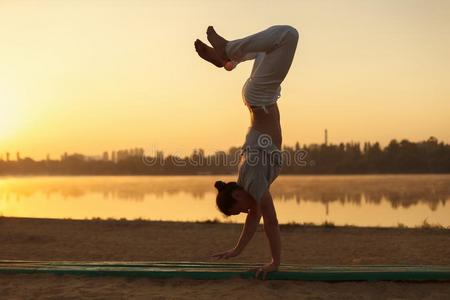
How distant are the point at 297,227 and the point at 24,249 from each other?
7743 millimetres

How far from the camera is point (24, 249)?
10430mm

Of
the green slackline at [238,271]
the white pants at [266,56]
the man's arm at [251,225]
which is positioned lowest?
the green slackline at [238,271]

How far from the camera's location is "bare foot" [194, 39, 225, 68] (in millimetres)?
4367

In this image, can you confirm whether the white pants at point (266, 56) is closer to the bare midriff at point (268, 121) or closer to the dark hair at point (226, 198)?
the bare midriff at point (268, 121)

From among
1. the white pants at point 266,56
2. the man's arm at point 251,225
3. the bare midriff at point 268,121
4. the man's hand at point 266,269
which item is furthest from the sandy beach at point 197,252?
the white pants at point 266,56

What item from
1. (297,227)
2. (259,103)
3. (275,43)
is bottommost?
(297,227)

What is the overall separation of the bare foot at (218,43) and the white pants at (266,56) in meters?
0.05

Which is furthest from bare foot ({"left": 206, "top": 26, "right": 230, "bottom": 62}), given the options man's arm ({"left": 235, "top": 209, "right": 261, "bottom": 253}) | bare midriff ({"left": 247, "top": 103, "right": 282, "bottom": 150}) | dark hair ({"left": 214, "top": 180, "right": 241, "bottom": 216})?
→ man's arm ({"left": 235, "top": 209, "right": 261, "bottom": 253})

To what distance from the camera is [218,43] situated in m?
4.23

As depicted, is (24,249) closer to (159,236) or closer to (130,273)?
(159,236)

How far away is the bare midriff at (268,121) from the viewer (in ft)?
14.5

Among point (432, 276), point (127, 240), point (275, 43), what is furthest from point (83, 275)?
point (127, 240)

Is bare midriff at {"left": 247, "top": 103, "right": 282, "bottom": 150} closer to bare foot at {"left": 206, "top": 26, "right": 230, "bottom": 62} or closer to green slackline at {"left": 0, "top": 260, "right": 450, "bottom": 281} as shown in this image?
bare foot at {"left": 206, "top": 26, "right": 230, "bottom": 62}

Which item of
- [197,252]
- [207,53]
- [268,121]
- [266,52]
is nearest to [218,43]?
[207,53]
